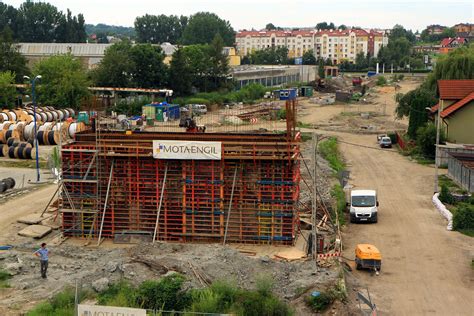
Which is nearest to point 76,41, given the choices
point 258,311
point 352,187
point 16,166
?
point 16,166

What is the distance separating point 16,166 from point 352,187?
2099cm

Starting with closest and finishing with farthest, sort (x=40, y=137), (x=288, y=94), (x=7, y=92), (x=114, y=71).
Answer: (x=40, y=137) → (x=7, y=92) → (x=288, y=94) → (x=114, y=71)

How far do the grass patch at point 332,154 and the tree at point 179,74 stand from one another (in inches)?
1285

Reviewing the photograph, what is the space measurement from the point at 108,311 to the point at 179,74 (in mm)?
71193

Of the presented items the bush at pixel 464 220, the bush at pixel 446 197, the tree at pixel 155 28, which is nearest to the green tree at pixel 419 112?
the bush at pixel 446 197

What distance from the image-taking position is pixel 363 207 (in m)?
29.7

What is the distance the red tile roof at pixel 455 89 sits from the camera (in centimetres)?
4722

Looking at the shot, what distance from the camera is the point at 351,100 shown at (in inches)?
3875

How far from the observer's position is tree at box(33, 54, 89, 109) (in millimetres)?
69062

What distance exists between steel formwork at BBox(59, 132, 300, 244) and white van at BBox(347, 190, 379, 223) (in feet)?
17.4

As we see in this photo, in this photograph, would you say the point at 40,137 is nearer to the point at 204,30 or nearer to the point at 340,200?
the point at 340,200

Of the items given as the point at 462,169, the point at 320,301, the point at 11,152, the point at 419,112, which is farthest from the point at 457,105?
the point at 320,301

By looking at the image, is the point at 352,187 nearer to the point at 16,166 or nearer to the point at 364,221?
the point at 364,221

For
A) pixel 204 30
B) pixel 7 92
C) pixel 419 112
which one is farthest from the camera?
pixel 204 30
